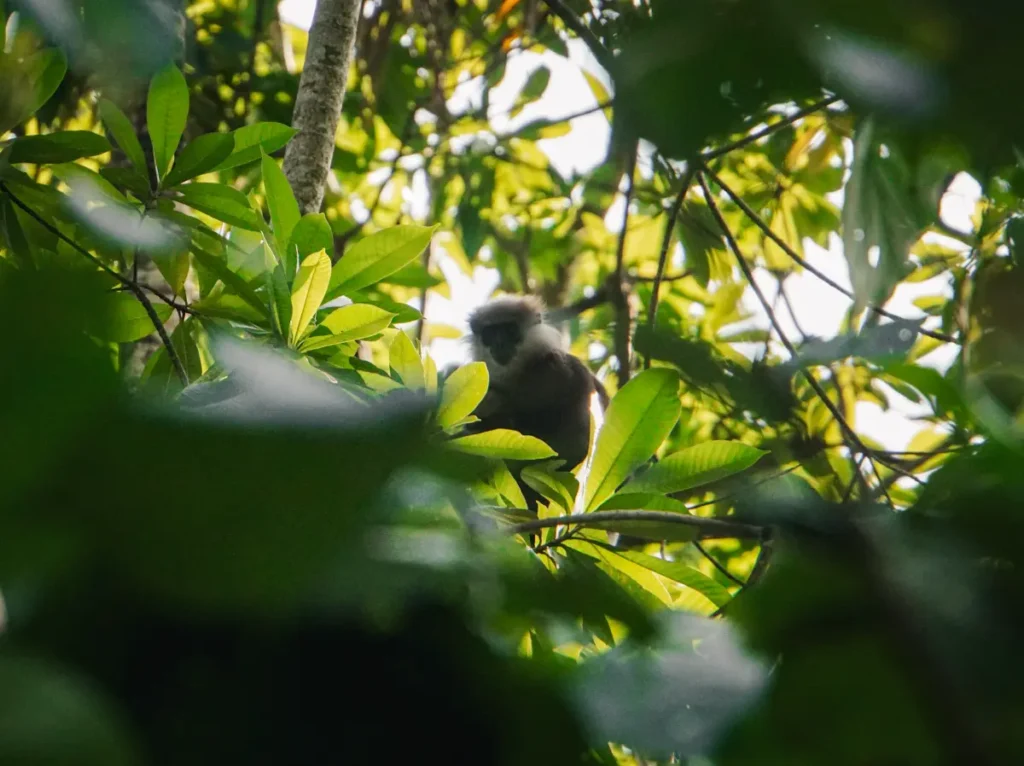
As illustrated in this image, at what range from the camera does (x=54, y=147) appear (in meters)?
1.49

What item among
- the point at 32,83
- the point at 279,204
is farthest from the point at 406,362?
the point at 32,83

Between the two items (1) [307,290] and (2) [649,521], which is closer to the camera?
(2) [649,521]

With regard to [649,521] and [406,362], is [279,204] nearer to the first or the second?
[406,362]

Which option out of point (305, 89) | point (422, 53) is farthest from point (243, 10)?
point (305, 89)

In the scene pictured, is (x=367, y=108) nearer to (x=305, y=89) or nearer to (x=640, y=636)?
(x=305, y=89)

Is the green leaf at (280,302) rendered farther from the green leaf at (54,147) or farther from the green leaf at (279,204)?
the green leaf at (54,147)

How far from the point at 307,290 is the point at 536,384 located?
2.77 meters

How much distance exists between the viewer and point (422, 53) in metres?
3.94

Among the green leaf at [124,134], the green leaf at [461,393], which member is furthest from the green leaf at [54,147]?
the green leaf at [461,393]

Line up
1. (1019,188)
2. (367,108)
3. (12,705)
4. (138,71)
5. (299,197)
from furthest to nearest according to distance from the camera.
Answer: (367,108)
(299,197)
(1019,188)
(138,71)
(12,705)

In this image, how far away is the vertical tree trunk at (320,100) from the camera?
2055mm

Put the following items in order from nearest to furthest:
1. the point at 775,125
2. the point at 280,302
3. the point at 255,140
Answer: the point at 775,125 → the point at 280,302 → the point at 255,140

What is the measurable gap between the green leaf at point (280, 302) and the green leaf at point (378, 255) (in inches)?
8.4

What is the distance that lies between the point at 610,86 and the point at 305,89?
1.90 metres
